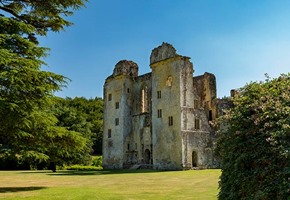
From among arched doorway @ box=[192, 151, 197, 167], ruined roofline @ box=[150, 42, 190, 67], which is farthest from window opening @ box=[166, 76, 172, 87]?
arched doorway @ box=[192, 151, 197, 167]

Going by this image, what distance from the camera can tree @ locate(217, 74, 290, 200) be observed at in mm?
5950

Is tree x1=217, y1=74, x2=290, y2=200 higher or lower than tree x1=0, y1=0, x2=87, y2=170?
above

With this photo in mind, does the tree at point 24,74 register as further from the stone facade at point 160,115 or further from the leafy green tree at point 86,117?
the leafy green tree at point 86,117

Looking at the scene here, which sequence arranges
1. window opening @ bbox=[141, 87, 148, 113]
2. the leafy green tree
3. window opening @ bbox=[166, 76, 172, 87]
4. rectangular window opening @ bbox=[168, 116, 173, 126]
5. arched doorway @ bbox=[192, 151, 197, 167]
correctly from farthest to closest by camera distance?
1. window opening @ bbox=[141, 87, 148, 113]
2. the leafy green tree
3. window opening @ bbox=[166, 76, 172, 87]
4. rectangular window opening @ bbox=[168, 116, 173, 126]
5. arched doorway @ bbox=[192, 151, 197, 167]

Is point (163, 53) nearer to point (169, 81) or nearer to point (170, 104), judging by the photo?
point (169, 81)

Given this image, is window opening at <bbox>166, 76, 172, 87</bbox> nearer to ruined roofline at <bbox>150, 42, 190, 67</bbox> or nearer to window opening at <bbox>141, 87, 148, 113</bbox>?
ruined roofline at <bbox>150, 42, 190, 67</bbox>

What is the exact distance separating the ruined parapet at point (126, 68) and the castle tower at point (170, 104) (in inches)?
277

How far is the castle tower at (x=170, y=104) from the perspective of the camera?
35688mm

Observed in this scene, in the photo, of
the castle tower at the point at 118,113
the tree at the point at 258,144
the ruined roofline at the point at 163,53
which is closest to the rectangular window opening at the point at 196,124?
the ruined roofline at the point at 163,53

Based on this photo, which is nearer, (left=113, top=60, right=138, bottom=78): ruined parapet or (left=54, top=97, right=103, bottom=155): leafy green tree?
(left=54, top=97, right=103, bottom=155): leafy green tree

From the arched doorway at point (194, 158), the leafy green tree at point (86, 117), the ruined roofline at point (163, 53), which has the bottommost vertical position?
the arched doorway at point (194, 158)

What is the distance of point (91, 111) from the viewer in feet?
243

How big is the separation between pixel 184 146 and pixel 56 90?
844 inches

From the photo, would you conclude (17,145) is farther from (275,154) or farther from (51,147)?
(275,154)
